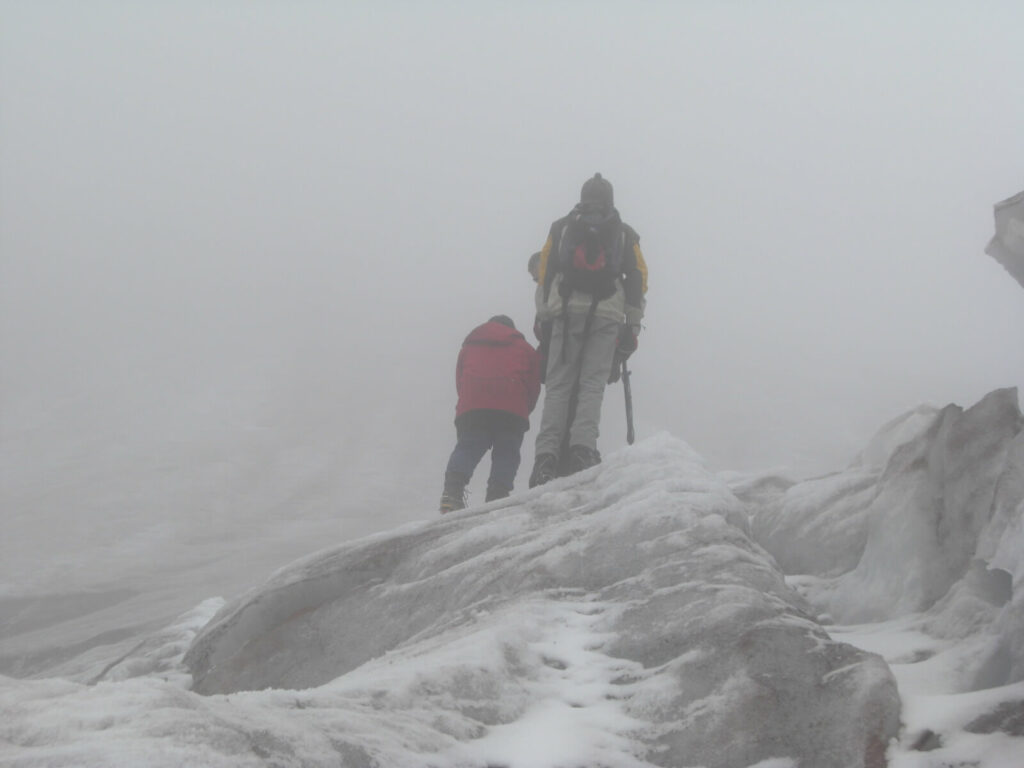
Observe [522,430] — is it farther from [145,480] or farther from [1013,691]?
[145,480]

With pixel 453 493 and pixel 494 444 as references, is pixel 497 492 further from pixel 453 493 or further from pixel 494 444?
pixel 494 444

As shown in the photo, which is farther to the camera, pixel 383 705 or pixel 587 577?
pixel 587 577

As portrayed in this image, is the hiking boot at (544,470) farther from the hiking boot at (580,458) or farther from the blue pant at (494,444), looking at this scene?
the blue pant at (494,444)

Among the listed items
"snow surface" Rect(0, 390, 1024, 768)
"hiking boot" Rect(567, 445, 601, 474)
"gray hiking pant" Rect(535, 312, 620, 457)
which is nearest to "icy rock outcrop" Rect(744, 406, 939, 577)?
"snow surface" Rect(0, 390, 1024, 768)

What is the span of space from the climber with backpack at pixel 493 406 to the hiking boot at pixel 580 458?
1.40ft

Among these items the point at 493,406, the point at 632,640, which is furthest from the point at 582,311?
the point at 632,640

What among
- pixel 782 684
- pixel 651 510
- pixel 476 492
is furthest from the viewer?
pixel 476 492

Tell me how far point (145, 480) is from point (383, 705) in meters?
25.8

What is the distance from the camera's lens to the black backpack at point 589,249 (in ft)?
25.6

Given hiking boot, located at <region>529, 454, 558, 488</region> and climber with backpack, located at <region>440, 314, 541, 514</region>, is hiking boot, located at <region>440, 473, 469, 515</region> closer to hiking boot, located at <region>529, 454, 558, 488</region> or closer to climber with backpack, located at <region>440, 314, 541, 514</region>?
climber with backpack, located at <region>440, 314, 541, 514</region>

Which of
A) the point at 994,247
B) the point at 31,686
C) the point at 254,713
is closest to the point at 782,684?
the point at 254,713

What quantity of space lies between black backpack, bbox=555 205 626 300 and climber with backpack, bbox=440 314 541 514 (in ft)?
2.34

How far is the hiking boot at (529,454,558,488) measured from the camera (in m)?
7.66

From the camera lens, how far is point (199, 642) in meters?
6.14
